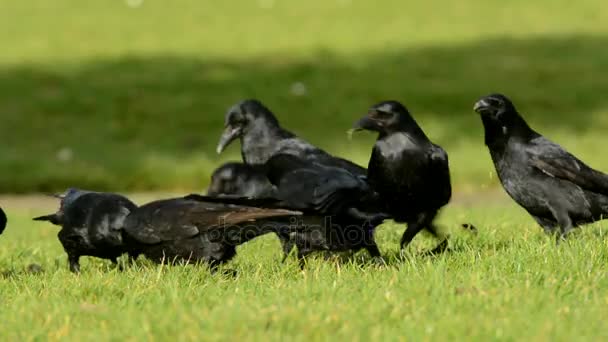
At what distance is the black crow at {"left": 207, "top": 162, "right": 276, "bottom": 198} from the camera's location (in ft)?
Answer: 28.9

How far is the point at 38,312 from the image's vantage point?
534cm

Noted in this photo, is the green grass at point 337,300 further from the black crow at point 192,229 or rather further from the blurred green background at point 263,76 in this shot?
the blurred green background at point 263,76

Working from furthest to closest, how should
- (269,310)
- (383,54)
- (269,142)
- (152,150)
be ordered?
(383,54) < (152,150) < (269,142) < (269,310)

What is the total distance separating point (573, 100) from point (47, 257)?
1575 centimetres

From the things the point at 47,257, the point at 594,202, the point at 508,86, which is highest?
the point at 508,86

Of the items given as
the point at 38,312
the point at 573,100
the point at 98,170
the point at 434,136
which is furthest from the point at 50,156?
the point at 38,312

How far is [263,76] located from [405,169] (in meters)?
16.2

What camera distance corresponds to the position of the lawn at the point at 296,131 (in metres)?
5.04

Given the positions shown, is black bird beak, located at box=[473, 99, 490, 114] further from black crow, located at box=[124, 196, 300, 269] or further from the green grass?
black crow, located at box=[124, 196, 300, 269]

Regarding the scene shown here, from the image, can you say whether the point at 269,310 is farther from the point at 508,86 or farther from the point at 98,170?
the point at 508,86

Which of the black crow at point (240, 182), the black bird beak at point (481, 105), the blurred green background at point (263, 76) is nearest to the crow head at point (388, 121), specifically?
the black bird beak at point (481, 105)

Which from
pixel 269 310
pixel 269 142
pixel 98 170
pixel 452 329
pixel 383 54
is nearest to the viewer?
pixel 452 329

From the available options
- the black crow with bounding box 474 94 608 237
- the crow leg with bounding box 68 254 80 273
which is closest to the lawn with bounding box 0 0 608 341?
the crow leg with bounding box 68 254 80 273

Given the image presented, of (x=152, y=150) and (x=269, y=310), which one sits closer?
(x=269, y=310)
